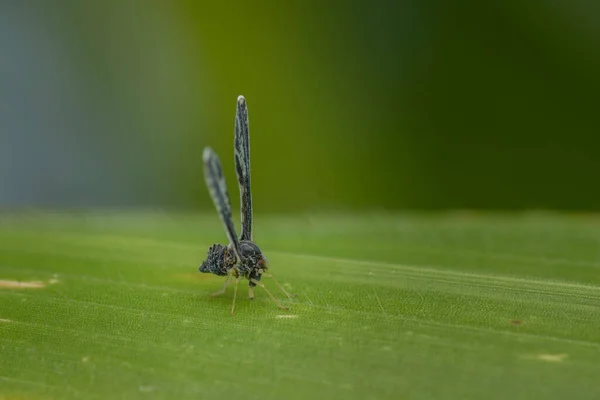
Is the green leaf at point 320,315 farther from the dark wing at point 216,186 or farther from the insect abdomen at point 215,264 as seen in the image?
the dark wing at point 216,186

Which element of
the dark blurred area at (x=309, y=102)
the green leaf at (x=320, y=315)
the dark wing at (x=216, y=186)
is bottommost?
the green leaf at (x=320, y=315)

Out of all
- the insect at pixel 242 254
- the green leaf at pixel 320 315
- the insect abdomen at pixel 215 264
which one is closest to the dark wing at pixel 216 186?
the insect at pixel 242 254

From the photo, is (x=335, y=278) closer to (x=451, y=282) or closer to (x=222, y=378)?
(x=451, y=282)

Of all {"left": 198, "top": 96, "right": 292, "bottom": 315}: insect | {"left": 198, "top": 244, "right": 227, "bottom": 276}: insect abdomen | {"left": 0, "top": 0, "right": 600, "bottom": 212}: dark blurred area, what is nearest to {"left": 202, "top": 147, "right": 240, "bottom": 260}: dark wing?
{"left": 198, "top": 96, "right": 292, "bottom": 315}: insect

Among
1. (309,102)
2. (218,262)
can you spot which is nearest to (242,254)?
(218,262)

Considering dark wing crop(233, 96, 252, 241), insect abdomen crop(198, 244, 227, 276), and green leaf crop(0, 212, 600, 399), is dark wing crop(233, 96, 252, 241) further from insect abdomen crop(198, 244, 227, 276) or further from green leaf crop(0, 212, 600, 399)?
green leaf crop(0, 212, 600, 399)

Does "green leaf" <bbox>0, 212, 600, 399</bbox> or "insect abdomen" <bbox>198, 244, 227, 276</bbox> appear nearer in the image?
"green leaf" <bbox>0, 212, 600, 399</bbox>

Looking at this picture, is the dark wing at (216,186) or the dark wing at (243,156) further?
the dark wing at (243,156)

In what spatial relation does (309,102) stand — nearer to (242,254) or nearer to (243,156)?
(243,156)
